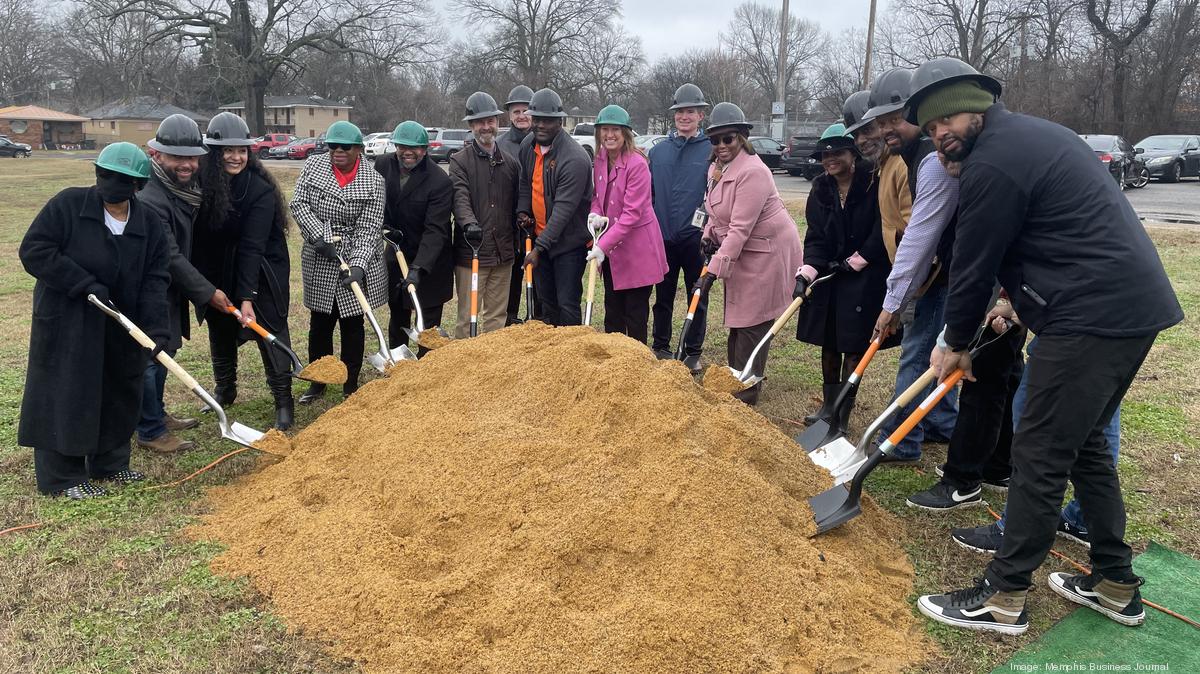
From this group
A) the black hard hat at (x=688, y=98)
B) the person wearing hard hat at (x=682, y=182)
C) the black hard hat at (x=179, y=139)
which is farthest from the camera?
the person wearing hard hat at (x=682, y=182)

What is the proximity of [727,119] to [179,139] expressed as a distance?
2919mm

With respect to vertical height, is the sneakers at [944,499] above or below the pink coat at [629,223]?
below

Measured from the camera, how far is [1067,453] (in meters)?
2.71

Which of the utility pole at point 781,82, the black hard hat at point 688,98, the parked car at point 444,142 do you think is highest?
the utility pole at point 781,82

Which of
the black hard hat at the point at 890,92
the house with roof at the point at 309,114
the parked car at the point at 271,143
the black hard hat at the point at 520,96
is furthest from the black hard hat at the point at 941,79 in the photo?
the house with roof at the point at 309,114

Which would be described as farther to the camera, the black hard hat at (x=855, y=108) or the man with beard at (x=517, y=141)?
the man with beard at (x=517, y=141)

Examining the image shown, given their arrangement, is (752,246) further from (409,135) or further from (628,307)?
(409,135)

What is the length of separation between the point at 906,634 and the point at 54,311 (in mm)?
3651

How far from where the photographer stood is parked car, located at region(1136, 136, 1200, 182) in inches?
789

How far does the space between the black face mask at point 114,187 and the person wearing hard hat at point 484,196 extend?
6.56ft

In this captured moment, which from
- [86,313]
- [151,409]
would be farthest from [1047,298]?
[151,409]

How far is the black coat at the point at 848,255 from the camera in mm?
4328

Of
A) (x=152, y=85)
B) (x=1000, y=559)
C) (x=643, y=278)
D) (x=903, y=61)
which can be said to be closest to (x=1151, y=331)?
(x=1000, y=559)

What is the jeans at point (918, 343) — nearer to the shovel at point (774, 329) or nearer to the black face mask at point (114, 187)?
the shovel at point (774, 329)
